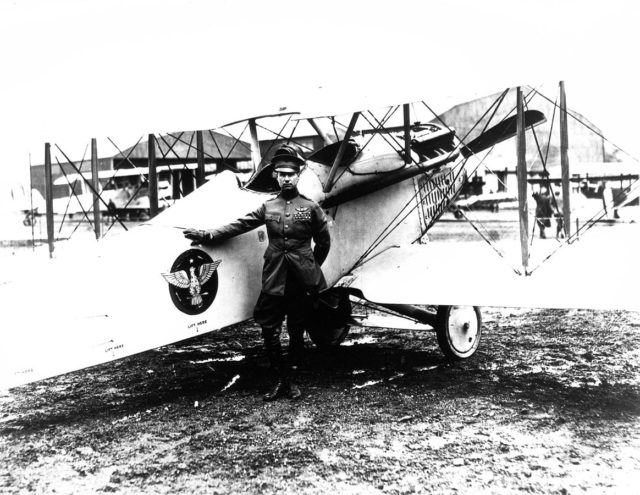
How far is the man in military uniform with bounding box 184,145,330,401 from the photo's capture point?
521cm

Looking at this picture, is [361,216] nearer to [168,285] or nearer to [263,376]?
[263,376]

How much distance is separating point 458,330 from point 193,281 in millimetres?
3137

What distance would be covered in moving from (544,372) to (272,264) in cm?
297

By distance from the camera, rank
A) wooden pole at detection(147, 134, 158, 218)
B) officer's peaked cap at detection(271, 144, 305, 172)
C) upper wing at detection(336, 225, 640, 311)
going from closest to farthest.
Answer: officer's peaked cap at detection(271, 144, 305, 172) → upper wing at detection(336, 225, 640, 311) → wooden pole at detection(147, 134, 158, 218)

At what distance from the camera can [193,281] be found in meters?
5.05

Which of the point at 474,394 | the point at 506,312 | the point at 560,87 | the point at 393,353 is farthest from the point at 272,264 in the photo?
the point at 506,312

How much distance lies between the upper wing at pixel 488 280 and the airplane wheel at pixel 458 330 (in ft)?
1.89

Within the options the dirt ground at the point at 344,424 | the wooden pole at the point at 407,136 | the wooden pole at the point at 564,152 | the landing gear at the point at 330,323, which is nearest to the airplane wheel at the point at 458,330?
the dirt ground at the point at 344,424

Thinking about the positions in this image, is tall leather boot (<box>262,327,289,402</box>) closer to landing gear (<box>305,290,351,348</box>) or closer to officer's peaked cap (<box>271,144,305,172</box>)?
landing gear (<box>305,290,351,348</box>)

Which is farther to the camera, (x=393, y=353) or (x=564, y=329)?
(x=564, y=329)

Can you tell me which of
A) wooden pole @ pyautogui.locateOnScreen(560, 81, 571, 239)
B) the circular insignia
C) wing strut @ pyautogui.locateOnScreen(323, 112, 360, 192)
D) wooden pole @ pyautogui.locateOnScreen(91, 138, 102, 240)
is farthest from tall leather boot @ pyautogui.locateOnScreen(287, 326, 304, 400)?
wooden pole @ pyautogui.locateOnScreen(91, 138, 102, 240)

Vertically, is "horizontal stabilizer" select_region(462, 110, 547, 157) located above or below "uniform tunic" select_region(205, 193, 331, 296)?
above

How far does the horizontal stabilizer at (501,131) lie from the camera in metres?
7.66

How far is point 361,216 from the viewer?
6852 millimetres
